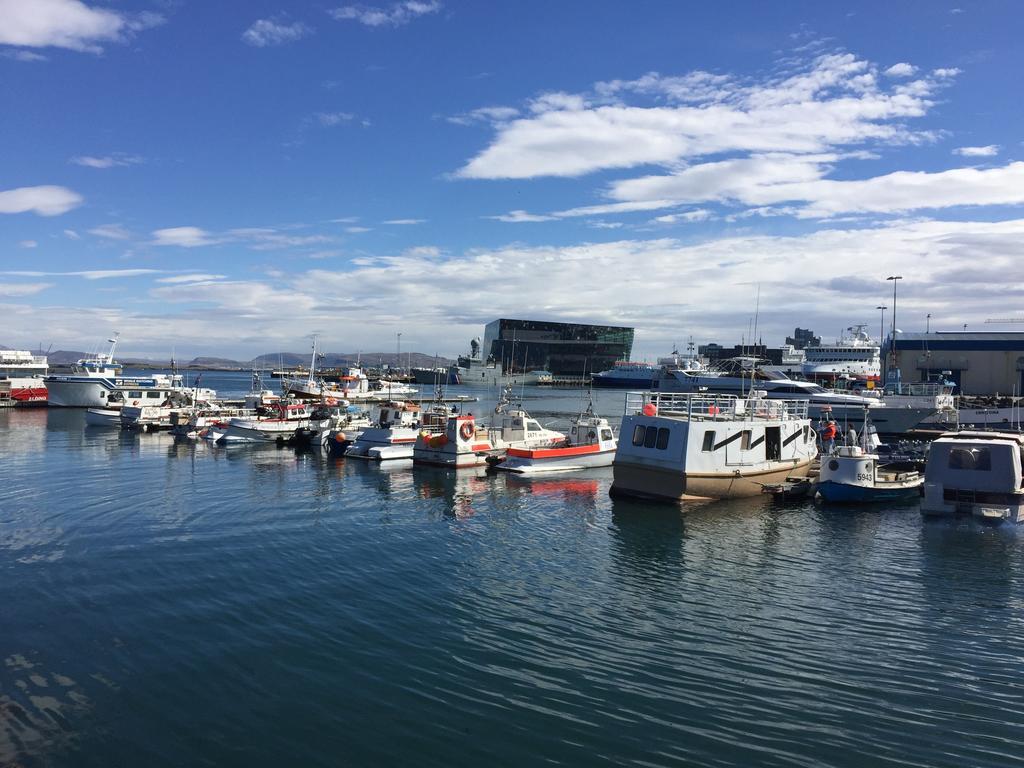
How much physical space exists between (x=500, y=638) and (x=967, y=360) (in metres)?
84.4

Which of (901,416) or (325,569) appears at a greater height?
(901,416)

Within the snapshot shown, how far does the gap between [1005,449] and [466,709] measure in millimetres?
25016

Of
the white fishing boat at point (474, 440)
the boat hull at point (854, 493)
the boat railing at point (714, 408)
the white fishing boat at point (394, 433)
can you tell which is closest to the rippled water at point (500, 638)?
the boat hull at point (854, 493)

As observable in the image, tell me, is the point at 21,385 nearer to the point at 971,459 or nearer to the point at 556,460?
the point at 556,460

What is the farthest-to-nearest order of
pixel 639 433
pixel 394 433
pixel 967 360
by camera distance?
pixel 967 360
pixel 394 433
pixel 639 433

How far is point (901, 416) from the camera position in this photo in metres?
60.9

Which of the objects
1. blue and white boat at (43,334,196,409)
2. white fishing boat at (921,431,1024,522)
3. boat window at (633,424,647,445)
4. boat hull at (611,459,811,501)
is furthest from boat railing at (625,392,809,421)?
blue and white boat at (43,334,196,409)

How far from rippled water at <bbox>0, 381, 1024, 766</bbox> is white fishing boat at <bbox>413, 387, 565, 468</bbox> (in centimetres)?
1354

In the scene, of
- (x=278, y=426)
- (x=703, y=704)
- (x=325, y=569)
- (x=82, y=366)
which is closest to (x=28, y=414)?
(x=82, y=366)

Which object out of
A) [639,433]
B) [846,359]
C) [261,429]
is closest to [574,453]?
[639,433]

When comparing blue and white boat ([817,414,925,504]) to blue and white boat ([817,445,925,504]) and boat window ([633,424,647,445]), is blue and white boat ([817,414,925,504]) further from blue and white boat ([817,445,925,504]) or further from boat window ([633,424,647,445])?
boat window ([633,424,647,445])

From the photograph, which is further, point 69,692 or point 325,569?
point 325,569

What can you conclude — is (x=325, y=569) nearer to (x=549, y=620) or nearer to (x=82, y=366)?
(x=549, y=620)

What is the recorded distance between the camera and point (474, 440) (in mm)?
41344
